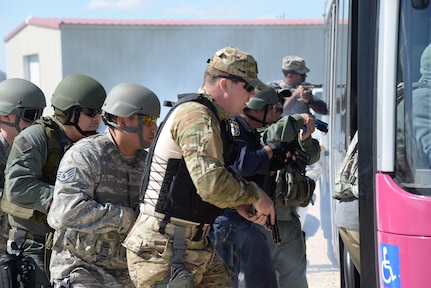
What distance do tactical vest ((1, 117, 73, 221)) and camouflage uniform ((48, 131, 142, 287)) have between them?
1.58ft

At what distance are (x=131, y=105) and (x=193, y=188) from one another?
61 cm

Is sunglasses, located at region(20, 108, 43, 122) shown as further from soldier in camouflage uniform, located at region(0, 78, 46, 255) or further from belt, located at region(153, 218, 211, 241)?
belt, located at region(153, 218, 211, 241)

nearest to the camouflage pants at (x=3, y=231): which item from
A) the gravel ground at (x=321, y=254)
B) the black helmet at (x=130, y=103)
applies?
the black helmet at (x=130, y=103)

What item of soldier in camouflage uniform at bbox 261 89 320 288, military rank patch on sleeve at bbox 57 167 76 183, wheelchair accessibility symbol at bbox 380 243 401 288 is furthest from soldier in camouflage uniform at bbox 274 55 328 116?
wheelchair accessibility symbol at bbox 380 243 401 288

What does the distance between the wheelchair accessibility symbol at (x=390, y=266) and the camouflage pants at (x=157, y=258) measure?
90 centimetres

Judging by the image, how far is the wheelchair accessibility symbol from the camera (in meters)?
2.88

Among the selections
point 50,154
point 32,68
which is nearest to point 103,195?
point 50,154

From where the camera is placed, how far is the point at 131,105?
378 centimetres

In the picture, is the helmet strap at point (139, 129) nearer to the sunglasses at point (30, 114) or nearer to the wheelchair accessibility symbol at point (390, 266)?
the sunglasses at point (30, 114)

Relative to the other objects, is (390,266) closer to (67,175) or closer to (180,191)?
(180,191)

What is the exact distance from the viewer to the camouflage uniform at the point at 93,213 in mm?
3658

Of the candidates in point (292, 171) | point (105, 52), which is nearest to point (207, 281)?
point (292, 171)

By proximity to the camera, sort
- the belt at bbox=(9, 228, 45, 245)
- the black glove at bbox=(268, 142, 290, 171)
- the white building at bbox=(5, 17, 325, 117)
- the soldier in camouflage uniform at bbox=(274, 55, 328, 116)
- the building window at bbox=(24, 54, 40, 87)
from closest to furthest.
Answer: the belt at bbox=(9, 228, 45, 245)
the black glove at bbox=(268, 142, 290, 171)
the soldier in camouflage uniform at bbox=(274, 55, 328, 116)
the white building at bbox=(5, 17, 325, 117)
the building window at bbox=(24, 54, 40, 87)

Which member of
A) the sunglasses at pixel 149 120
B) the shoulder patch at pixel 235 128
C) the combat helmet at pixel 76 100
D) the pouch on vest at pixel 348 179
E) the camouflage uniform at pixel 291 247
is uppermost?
the combat helmet at pixel 76 100
